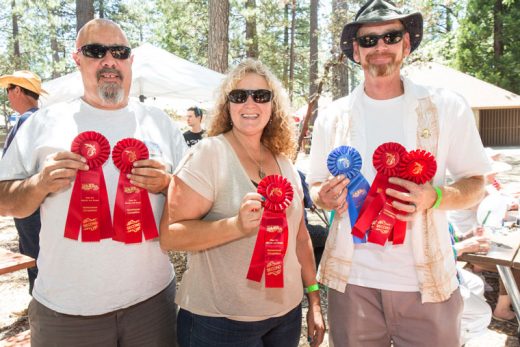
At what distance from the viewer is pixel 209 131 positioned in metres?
2.12

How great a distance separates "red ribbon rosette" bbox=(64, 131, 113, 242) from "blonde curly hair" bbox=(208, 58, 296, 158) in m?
0.56

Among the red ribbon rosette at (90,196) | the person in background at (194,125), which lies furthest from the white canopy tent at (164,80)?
the red ribbon rosette at (90,196)

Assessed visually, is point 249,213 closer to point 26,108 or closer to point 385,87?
point 385,87

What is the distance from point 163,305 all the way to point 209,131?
0.88m

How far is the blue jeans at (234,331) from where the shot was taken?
1807 millimetres

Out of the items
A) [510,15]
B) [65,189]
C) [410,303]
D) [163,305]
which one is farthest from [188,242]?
[510,15]

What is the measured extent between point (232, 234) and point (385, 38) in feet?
4.05

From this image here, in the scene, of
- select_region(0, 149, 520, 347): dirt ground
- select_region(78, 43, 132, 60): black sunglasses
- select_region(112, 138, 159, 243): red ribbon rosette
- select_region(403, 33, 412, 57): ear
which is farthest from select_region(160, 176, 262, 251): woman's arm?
select_region(0, 149, 520, 347): dirt ground

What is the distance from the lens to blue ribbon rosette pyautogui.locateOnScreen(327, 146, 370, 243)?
1.91 m

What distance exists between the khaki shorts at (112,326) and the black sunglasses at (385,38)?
5.15 ft

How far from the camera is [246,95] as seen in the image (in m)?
2.03

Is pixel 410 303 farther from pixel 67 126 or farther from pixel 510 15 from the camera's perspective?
pixel 510 15

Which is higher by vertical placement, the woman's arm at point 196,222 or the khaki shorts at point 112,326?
the woman's arm at point 196,222

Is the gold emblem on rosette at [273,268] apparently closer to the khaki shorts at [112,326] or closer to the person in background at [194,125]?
the khaki shorts at [112,326]
